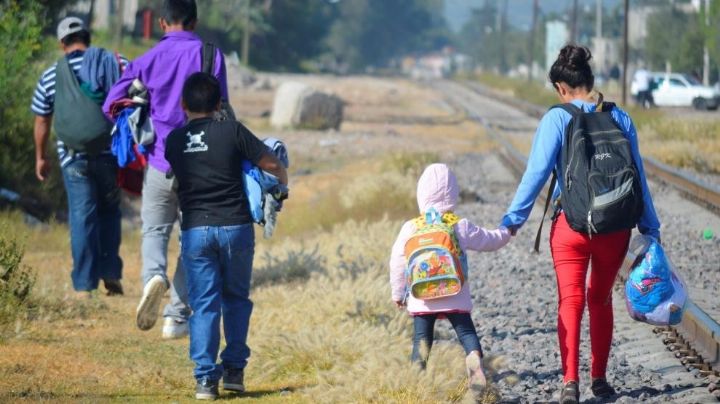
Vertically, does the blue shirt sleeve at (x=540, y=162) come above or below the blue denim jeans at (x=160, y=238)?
above

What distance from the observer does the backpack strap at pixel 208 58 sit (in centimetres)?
781

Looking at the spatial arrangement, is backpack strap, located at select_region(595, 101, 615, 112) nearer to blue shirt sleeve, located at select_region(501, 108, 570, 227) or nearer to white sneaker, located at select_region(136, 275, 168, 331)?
blue shirt sleeve, located at select_region(501, 108, 570, 227)

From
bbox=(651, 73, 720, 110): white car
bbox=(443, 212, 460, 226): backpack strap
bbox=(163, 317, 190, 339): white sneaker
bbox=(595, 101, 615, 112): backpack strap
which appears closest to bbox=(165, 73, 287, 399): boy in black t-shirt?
bbox=(443, 212, 460, 226): backpack strap

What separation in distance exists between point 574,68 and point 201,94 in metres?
1.82

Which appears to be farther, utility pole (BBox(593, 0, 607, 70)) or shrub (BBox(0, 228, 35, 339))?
utility pole (BBox(593, 0, 607, 70))

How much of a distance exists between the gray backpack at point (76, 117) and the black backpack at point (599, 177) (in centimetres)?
399

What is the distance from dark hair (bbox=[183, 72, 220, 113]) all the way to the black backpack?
175 centimetres

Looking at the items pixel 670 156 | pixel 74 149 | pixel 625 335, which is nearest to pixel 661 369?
pixel 625 335

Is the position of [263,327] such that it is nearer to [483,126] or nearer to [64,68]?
[64,68]

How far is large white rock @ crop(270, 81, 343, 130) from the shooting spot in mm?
33406

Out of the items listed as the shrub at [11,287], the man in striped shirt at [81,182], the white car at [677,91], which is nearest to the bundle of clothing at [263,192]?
the shrub at [11,287]

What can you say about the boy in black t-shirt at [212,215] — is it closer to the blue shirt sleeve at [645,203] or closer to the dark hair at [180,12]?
the dark hair at [180,12]

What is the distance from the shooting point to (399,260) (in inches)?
252

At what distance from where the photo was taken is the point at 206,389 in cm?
670
